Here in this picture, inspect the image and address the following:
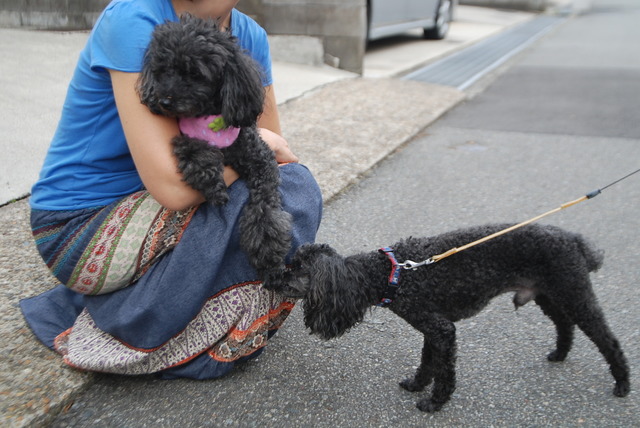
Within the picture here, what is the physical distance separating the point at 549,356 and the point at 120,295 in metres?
1.87

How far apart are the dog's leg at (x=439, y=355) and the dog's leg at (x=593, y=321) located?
0.47m

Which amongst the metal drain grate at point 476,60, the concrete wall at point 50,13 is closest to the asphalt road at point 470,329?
the metal drain grate at point 476,60

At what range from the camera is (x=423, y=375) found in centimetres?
227

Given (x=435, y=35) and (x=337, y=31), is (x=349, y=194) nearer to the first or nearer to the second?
(x=337, y=31)

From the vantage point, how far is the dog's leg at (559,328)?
242 centimetres

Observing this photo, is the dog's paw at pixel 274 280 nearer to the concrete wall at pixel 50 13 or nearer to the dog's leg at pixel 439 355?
the dog's leg at pixel 439 355

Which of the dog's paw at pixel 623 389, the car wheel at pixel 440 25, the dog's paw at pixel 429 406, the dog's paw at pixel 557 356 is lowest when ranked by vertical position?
the car wheel at pixel 440 25

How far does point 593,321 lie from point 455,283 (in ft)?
1.91

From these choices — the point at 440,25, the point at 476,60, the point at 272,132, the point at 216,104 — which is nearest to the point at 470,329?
the point at 272,132

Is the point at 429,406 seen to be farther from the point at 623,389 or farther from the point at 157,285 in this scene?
the point at 157,285

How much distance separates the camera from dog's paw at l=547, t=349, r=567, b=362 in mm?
2476

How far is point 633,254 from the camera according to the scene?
3.48 meters

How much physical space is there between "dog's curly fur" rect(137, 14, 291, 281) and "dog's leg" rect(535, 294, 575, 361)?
1174mm

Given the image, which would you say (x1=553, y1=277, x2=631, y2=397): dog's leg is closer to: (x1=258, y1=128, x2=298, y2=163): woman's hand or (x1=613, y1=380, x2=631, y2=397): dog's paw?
(x1=613, y1=380, x2=631, y2=397): dog's paw
